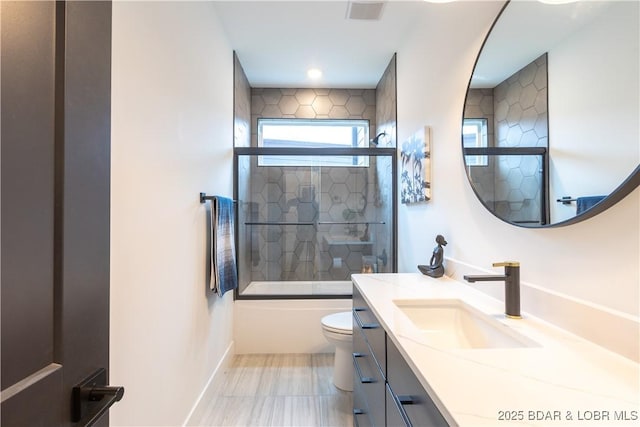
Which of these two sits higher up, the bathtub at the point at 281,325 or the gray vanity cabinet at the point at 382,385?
A: the gray vanity cabinet at the point at 382,385

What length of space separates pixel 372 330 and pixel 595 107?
41.0 inches

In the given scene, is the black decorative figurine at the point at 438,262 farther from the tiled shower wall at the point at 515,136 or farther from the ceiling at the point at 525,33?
the ceiling at the point at 525,33

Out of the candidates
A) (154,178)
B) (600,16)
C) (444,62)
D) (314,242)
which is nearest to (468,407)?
(600,16)

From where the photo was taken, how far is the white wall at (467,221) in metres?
0.84

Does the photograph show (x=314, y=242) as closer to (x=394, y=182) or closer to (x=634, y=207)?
(x=394, y=182)

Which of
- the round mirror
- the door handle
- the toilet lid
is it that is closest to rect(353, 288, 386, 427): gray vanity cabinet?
the toilet lid

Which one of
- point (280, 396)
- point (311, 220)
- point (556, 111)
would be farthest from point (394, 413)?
point (311, 220)

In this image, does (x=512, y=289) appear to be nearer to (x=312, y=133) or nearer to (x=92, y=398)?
(x=92, y=398)

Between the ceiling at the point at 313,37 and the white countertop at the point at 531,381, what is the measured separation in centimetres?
206

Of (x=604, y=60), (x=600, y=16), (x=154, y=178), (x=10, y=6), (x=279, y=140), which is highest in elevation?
(x=279, y=140)

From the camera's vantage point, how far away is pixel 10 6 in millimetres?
416

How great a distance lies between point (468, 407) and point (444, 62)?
6.00 ft

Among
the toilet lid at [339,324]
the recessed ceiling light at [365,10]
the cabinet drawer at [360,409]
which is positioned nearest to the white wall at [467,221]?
the recessed ceiling light at [365,10]

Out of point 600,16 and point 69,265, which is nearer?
point 69,265
